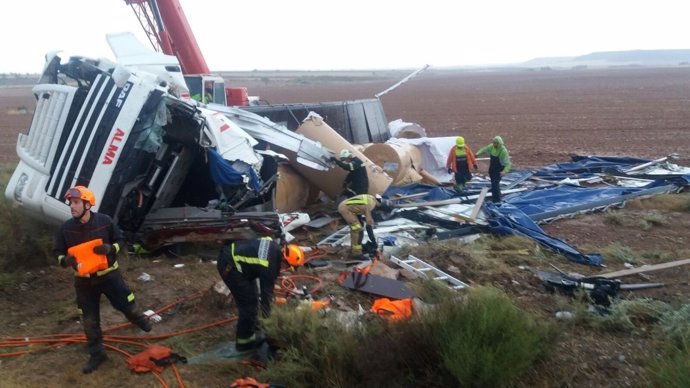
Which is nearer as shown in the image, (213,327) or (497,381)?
(497,381)

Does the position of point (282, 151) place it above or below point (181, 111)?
below

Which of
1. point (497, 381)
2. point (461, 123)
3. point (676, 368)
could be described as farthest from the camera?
point (461, 123)

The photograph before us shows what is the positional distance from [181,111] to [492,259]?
14.8 ft

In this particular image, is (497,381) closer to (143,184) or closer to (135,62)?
(143,184)

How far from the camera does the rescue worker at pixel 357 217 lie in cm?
850

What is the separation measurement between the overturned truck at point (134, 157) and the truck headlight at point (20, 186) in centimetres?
2

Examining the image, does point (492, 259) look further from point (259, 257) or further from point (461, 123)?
point (461, 123)

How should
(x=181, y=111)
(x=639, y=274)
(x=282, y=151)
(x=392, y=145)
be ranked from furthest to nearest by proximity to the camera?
(x=392, y=145), (x=282, y=151), (x=181, y=111), (x=639, y=274)

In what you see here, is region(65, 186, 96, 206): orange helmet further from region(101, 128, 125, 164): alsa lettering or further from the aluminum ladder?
the aluminum ladder

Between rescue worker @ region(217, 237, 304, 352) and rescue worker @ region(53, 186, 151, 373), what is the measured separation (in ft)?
3.20

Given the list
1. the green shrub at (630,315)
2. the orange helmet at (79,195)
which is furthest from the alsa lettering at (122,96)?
the green shrub at (630,315)

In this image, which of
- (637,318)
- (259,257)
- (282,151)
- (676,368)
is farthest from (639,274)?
→ (282,151)

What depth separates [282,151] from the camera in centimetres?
1030

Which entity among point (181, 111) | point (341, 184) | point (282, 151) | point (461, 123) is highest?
point (181, 111)
